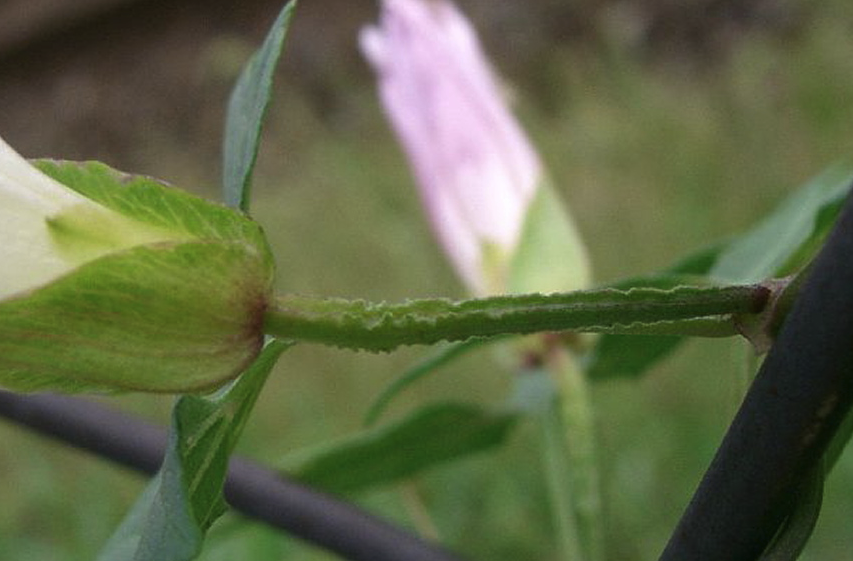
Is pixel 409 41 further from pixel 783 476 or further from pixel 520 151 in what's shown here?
pixel 783 476

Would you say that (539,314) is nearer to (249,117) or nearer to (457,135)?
(249,117)

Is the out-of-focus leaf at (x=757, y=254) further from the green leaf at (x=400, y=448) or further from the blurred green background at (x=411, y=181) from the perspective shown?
the blurred green background at (x=411, y=181)

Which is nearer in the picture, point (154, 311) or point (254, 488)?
point (154, 311)

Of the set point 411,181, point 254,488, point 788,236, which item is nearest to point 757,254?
point 788,236

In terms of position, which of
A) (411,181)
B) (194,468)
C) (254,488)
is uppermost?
(194,468)

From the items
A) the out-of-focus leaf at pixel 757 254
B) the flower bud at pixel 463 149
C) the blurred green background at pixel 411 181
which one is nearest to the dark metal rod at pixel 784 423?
the out-of-focus leaf at pixel 757 254

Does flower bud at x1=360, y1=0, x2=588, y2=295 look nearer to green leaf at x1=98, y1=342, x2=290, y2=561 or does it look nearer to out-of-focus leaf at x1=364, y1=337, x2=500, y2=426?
out-of-focus leaf at x1=364, y1=337, x2=500, y2=426
